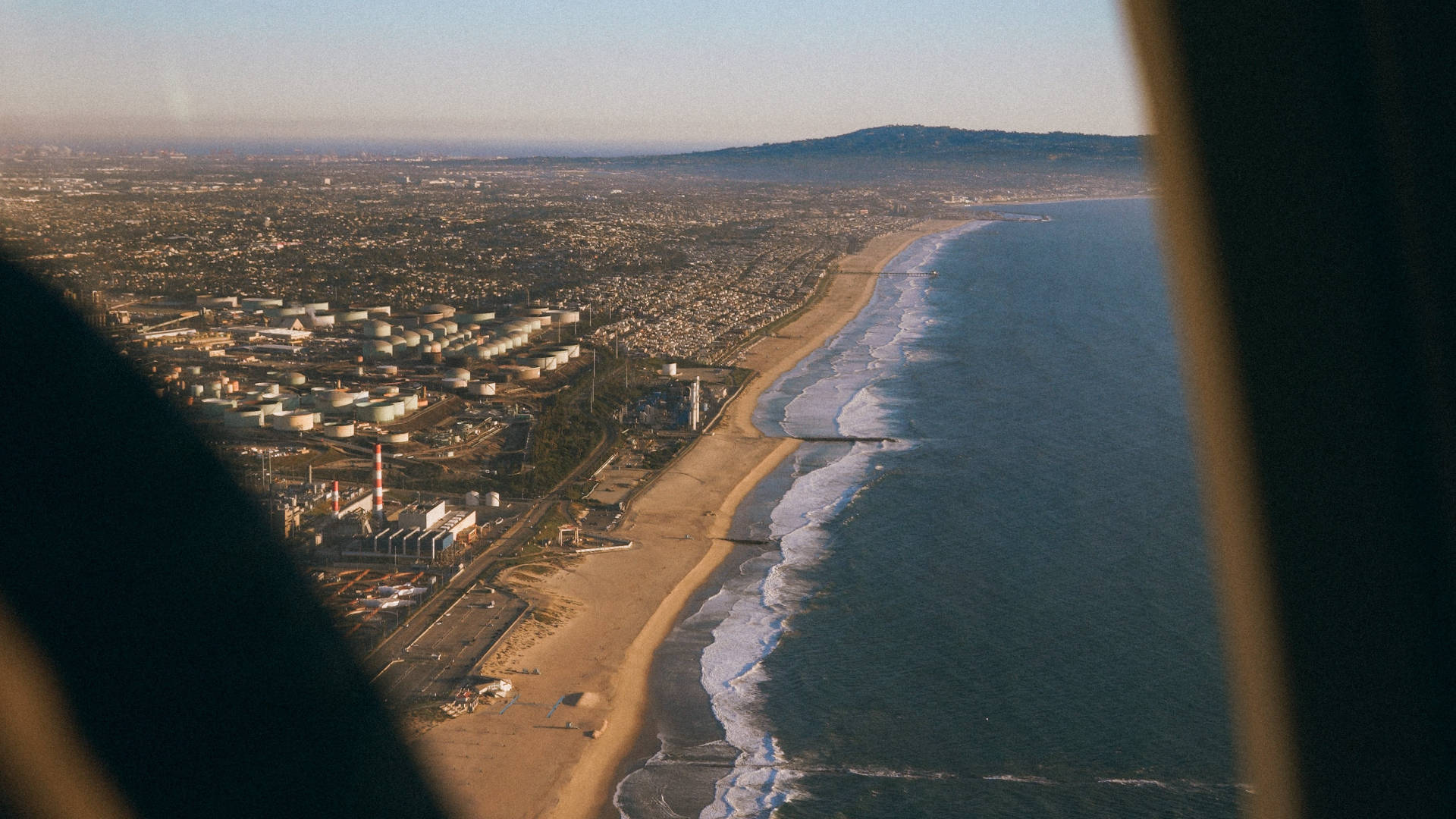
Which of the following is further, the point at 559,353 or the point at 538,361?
the point at 559,353

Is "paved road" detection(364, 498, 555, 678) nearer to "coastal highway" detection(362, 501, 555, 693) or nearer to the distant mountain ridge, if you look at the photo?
"coastal highway" detection(362, 501, 555, 693)

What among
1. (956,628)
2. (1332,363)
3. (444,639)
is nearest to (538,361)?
(444,639)

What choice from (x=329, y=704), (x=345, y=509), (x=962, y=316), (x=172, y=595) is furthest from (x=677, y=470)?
(x=962, y=316)

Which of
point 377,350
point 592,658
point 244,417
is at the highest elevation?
point 377,350

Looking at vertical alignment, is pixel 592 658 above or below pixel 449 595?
below

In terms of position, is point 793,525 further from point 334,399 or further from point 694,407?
point 334,399

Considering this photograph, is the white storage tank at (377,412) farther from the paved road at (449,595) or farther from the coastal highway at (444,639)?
the coastal highway at (444,639)

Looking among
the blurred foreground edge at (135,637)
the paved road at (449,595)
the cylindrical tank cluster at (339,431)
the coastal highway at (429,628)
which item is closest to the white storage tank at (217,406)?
the cylindrical tank cluster at (339,431)

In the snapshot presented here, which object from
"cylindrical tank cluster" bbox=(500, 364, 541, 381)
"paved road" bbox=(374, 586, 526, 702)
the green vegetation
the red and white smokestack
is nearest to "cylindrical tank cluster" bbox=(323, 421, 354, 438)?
the green vegetation
